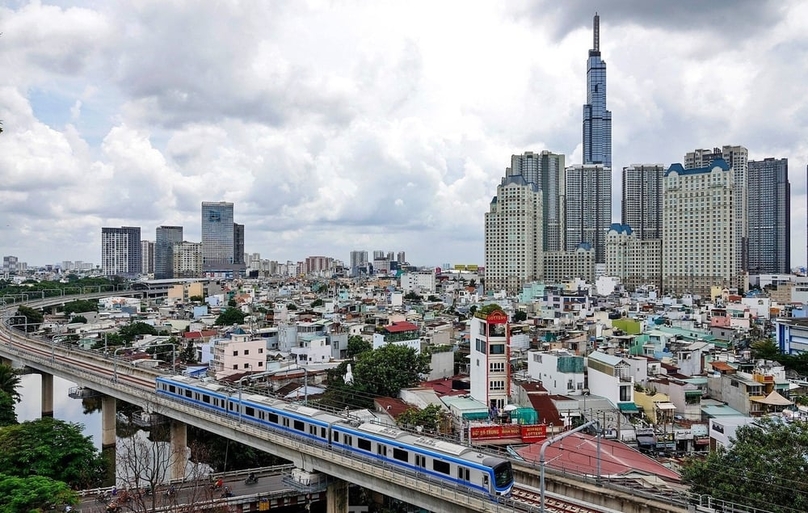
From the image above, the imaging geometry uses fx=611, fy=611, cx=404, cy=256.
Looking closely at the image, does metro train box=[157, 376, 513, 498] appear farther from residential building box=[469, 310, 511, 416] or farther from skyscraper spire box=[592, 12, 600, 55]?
skyscraper spire box=[592, 12, 600, 55]

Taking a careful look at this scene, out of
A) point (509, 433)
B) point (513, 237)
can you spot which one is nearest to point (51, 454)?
point (509, 433)

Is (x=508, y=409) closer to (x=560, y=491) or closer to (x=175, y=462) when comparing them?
(x=560, y=491)

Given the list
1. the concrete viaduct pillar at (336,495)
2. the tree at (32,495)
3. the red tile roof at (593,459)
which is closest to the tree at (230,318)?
the tree at (32,495)

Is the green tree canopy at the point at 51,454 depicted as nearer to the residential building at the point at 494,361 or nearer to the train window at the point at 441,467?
the train window at the point at 441,467

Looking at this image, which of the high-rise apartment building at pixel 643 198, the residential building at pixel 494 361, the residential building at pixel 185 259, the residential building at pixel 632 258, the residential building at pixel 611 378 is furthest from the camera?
the residential building at pixel 185 259

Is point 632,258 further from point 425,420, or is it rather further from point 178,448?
point 178,448

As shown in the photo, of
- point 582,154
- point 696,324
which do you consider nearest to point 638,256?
point 696,324
